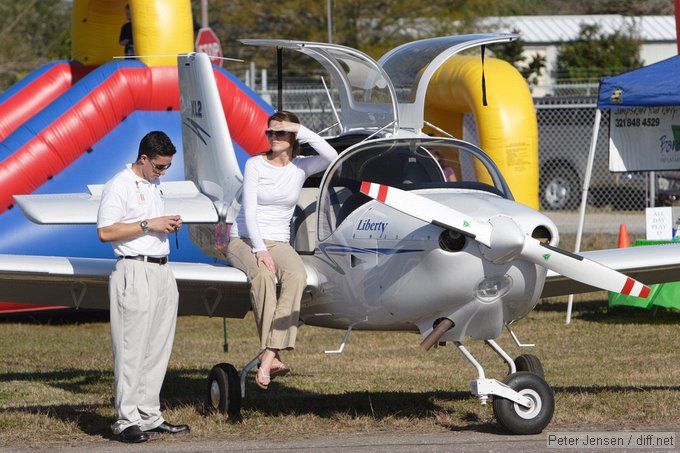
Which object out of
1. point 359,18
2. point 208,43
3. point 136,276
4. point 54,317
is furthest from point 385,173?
point 359,18

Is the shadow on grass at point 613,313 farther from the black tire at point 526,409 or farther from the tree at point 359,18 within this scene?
the tree at point 359,18

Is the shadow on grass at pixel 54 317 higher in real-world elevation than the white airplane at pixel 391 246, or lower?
lower

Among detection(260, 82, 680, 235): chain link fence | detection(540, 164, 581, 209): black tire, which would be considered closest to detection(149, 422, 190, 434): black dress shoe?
detection(260, 82, 680, 235): chain link fence

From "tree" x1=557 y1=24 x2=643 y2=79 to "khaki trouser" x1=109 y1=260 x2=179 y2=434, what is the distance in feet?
113

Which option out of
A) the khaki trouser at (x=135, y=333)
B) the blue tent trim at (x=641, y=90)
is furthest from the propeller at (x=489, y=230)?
the blue tent trim at (x=641, y=90)

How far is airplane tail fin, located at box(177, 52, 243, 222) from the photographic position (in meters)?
9.68

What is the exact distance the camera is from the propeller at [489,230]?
22.0 ft

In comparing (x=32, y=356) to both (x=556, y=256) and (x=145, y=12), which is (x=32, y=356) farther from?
(x=556, y=256)

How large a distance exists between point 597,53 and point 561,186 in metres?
19.4

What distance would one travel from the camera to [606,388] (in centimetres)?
915

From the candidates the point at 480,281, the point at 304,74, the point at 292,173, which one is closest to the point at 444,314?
the point at 480,281

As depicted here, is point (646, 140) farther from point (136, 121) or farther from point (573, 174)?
point (573, 174)

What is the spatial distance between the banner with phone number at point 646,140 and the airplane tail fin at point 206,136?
5.57m

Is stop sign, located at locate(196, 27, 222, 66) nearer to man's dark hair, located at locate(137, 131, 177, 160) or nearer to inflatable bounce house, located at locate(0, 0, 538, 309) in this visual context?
inflatable bounce house, located at locate(0, 0, 538, 309)
